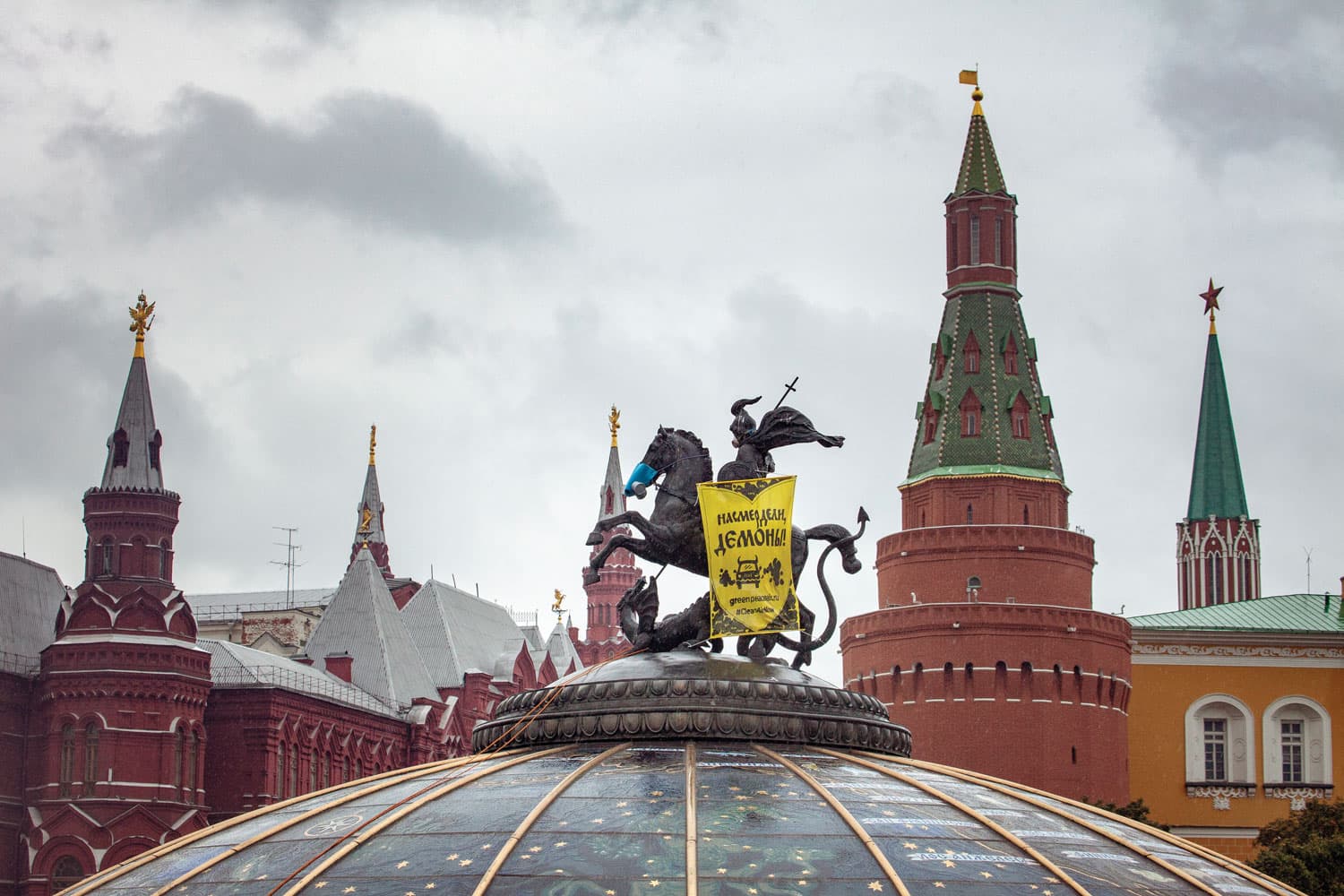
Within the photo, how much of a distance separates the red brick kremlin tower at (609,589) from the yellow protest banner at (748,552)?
101689 mm

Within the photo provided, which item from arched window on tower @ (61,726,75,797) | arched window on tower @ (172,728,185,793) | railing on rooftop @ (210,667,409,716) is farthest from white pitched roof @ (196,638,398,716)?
arched window on tower @ (61,726,75,797)

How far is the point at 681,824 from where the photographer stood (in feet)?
40.3

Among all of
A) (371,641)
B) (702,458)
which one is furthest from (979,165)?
(702,458)

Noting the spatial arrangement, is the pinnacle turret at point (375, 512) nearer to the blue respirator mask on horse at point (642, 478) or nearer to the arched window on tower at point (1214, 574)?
the arched window on tower at point (1214, 574)

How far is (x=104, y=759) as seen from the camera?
222ft

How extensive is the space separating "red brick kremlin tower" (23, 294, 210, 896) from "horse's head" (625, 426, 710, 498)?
54.0 metres

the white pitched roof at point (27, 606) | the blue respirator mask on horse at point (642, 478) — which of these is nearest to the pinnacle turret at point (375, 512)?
the white pitched roof at point (27, 606)

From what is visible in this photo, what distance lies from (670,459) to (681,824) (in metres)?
3.46

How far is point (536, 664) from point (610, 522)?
85.6m

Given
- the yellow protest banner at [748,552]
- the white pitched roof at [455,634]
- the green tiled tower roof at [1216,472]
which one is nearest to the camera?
the yellow protest banner at [748,552]

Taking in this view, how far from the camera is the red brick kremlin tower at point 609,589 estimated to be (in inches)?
4705

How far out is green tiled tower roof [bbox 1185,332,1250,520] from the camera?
10848cm

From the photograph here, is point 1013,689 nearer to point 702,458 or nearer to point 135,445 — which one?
point 135,445

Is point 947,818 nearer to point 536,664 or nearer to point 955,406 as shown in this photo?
point 955,406
